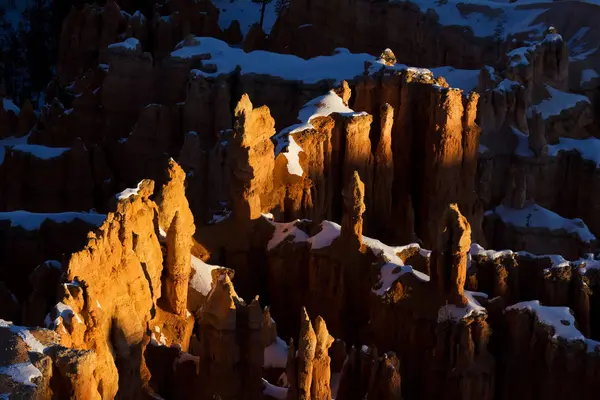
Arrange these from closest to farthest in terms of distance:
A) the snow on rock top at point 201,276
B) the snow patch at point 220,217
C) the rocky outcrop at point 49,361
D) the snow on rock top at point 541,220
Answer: the rocky outcrop at point 49,361 → the snow on rock top at point 201,276 → the snow patch at point 220,217 → the snow on rock top at point 541,220

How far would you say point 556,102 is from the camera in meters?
39.1

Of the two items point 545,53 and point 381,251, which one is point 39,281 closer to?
point 381,251

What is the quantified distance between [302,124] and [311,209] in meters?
2.32

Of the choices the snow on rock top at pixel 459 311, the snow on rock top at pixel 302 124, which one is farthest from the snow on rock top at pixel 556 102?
the snow on rock top at pixel 459 311

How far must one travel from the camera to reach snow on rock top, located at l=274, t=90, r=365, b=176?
26.8m

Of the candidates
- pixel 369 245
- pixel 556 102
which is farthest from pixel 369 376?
pixel 556 102

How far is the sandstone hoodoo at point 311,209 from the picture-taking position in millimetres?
19484

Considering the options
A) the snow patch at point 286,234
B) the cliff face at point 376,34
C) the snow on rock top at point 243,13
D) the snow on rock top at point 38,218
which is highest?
the snow on rock top at point 243,13

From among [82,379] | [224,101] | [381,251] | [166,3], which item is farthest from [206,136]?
[82,379]

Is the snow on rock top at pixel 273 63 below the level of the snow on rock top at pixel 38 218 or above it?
above

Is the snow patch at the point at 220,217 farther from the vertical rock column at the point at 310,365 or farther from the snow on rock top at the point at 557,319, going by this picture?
the vertical rock column at the point at 310,365

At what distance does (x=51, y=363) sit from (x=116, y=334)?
343 centimetres

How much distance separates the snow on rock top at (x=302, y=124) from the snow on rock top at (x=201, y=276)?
4.32m

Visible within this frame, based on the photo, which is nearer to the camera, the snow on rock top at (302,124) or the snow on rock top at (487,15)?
the snow on rock top at (302,124)
